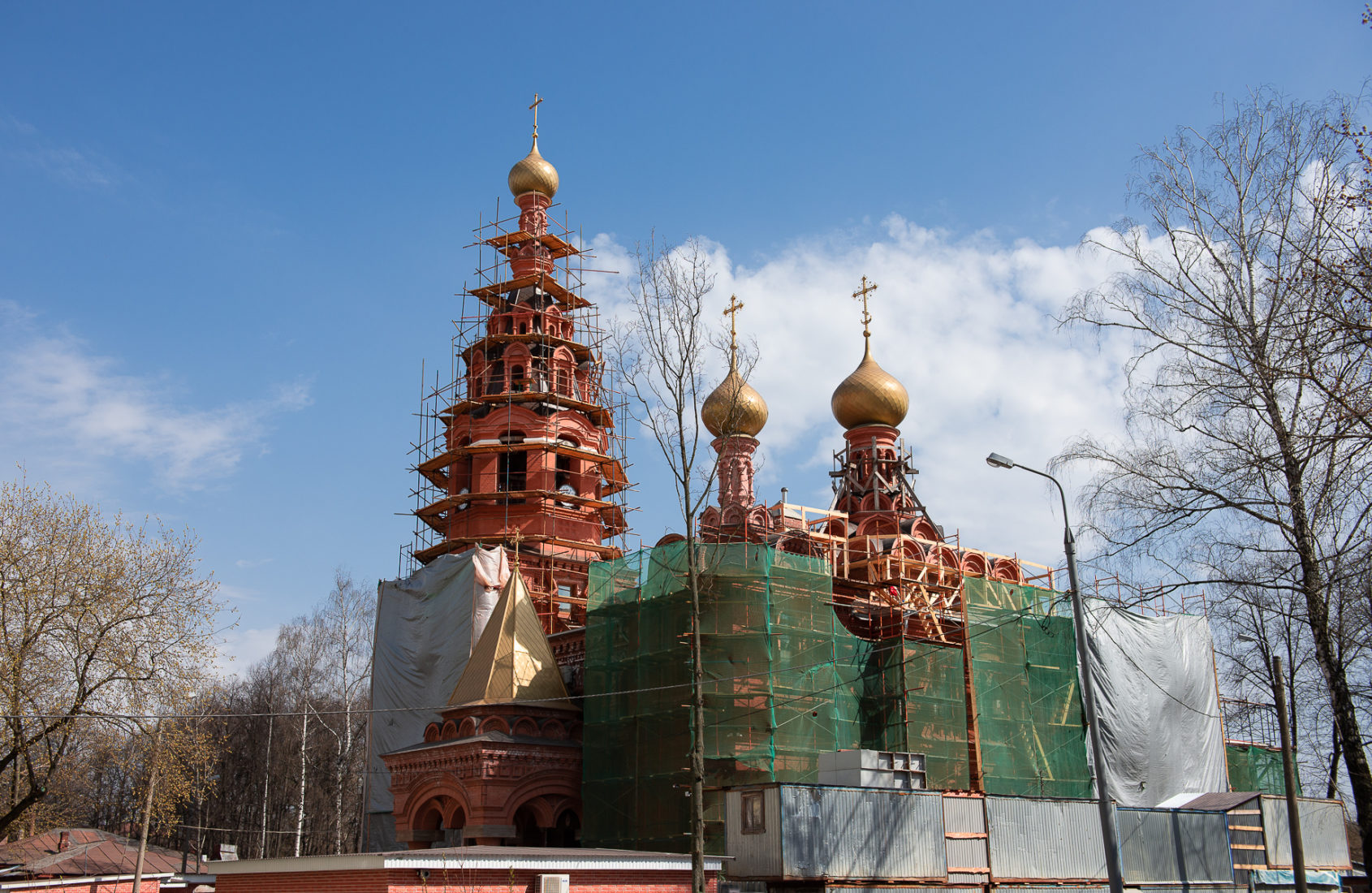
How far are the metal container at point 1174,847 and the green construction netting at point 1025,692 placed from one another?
2.04m

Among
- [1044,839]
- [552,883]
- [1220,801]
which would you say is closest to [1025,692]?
[1044,839]

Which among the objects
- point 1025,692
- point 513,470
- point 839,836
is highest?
point 513,470

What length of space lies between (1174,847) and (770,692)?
828 cm

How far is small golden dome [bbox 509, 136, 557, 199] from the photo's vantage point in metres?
34.3

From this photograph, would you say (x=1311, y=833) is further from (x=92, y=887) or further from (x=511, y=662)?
(x=92, y=887)

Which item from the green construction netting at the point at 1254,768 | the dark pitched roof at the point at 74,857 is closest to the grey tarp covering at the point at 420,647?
the dark pitched roof at the point at 74,857

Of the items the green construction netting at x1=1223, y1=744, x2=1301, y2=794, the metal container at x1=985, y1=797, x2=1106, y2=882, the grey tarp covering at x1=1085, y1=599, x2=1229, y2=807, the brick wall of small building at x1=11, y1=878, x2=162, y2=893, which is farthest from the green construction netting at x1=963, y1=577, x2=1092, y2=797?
the brick wall of small building at x1=11, y1=878, x2=162, y2=893

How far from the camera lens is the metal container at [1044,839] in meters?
18.9

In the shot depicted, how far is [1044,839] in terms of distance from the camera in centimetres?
1945

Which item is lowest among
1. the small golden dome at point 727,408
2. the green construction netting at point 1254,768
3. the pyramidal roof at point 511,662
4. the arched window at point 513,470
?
the green construction netting at point 1254,768

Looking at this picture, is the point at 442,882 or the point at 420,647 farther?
the point at 420,647

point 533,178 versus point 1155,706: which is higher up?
point 533,178

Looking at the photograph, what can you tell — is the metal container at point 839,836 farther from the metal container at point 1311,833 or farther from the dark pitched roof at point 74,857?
the dark pitched roof at point 74,857

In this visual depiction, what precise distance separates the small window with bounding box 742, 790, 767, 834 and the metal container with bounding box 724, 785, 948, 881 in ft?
0.11
